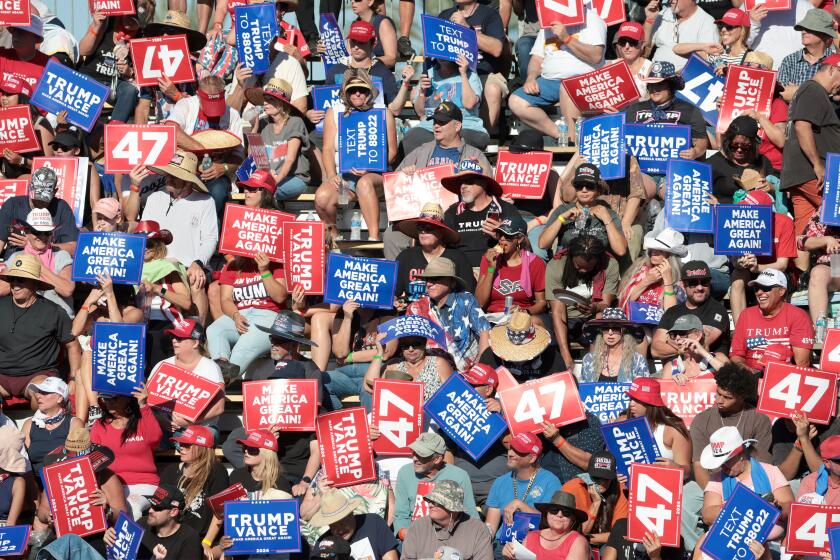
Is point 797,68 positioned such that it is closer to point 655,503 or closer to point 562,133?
point 562,133

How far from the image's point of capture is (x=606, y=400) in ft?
42.4

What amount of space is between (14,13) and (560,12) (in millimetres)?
4921

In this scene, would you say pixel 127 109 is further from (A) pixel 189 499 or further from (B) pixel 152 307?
(A) pixel 189 499

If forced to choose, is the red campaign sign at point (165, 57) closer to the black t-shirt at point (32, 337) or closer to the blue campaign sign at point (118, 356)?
the black t-shirt at point (32, 337)

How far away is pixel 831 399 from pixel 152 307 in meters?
5.31

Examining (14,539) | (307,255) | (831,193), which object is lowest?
(14,539)

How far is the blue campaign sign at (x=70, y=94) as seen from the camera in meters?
16.1

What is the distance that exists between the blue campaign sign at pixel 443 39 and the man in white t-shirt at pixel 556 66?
690 mm

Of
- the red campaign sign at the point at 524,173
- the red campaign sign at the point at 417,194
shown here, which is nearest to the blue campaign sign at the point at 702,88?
the red campaign sign at the point at 524,173

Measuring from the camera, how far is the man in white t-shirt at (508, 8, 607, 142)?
A: 633 inches

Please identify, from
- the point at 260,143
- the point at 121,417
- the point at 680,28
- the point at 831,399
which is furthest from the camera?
the point at 680,28

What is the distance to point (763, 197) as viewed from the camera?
14.4 metres

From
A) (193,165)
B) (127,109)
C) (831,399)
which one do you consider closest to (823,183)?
(831,399)

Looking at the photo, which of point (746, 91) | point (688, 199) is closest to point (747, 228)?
point (688, 199)
